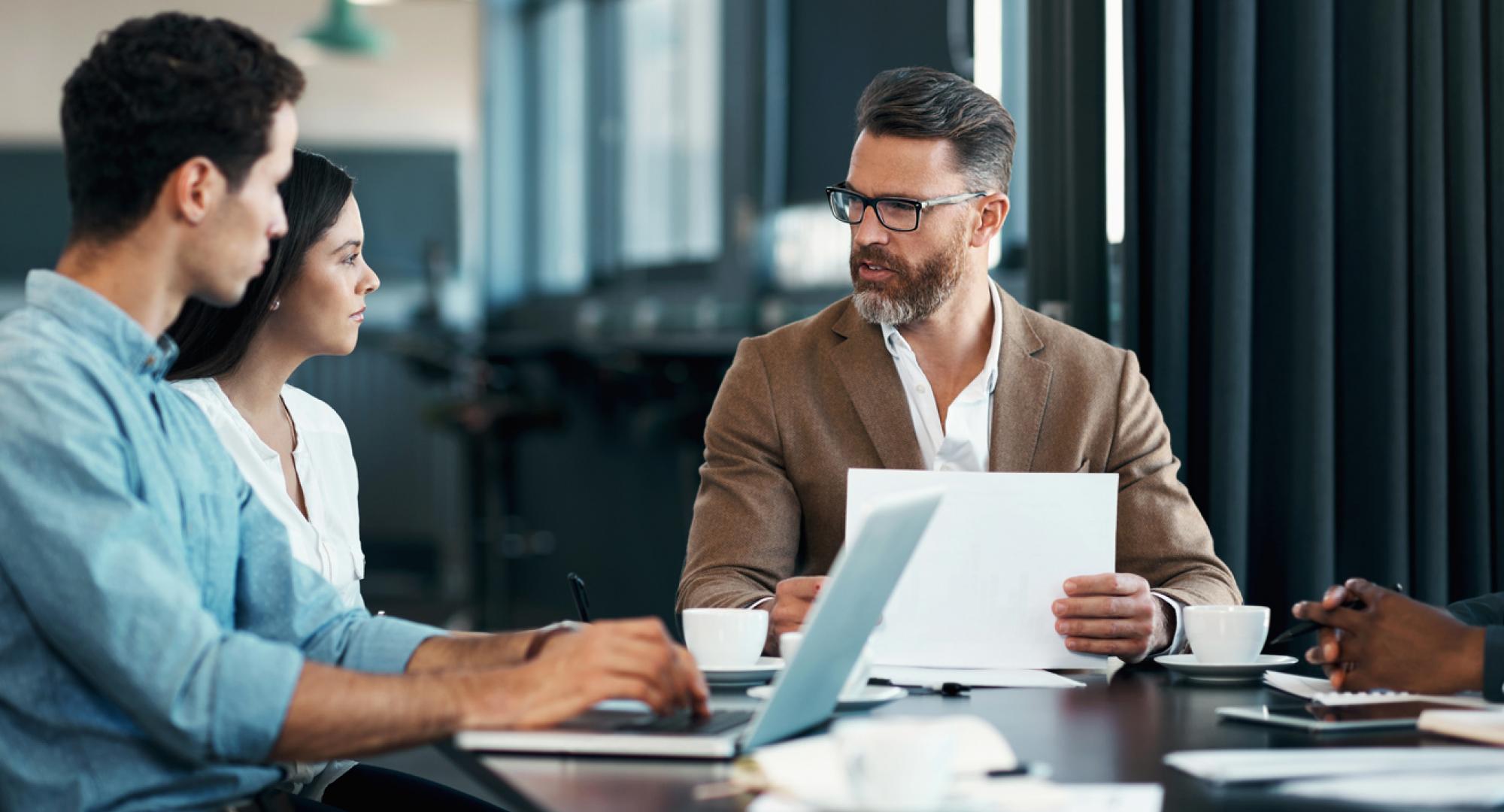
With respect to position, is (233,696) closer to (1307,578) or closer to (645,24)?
(1307,578)

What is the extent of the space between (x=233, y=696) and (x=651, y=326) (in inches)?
174

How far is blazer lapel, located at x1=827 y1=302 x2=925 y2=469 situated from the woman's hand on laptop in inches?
35.8

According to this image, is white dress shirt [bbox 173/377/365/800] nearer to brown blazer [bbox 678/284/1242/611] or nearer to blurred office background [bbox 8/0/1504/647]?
brown blazer [bbox 678/284/1242/611]

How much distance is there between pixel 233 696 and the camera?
116cm

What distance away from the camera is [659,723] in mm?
1263

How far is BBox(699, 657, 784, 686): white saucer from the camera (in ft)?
4.89

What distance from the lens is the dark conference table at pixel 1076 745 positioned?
1.05 metres

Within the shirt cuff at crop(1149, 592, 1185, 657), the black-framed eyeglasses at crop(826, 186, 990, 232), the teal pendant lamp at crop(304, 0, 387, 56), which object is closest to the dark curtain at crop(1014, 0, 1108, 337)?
the black-framed eyeglasses at crop(826, 186, 990, 232)

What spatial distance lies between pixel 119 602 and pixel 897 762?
608 millimetres

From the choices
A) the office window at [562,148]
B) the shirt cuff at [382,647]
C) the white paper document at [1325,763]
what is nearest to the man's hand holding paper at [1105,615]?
the white paper document at [1325,763]

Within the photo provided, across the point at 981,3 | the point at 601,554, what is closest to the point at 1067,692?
the point at 981,3

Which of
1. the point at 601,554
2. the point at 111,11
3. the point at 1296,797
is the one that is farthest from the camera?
the point at 111,11

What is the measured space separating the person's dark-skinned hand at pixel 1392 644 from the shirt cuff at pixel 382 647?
0.88 m

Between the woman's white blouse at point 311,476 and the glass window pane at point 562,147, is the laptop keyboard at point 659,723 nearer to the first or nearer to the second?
the woman's white blouse at point 311,476
